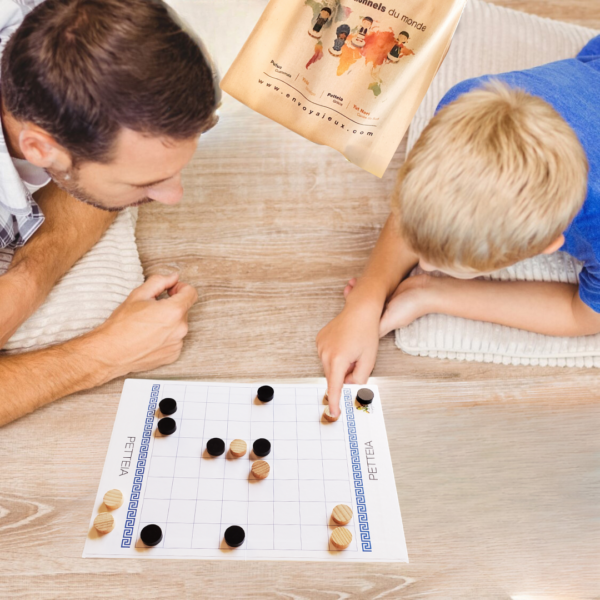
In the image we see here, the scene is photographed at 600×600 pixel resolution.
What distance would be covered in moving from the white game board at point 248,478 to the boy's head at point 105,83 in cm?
33

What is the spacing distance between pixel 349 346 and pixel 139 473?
1.08 feet

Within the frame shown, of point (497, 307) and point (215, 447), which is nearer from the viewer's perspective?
point (215, 447)

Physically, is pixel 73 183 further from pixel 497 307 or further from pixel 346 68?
pixel 497 307

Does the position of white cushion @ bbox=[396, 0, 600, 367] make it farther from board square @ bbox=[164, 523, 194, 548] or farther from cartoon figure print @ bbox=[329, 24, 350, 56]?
board square @ bbox=[164, 523, 194, 548]

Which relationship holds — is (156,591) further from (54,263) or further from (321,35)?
(321,35)

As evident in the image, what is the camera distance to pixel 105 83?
2.04 feet

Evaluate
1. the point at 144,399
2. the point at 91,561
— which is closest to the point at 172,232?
the point at 144,399

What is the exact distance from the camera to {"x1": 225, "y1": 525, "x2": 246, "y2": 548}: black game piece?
632mm

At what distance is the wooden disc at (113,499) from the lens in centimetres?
66

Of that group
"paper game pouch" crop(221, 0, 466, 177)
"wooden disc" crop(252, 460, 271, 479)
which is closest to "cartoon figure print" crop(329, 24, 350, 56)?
"paper game pouch" crop(221, 0, 466, 177)

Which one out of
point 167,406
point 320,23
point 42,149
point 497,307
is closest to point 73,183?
point 42,149

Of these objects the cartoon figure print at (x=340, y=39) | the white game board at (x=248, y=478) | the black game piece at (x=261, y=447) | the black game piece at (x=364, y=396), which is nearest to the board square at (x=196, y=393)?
the white game board at (x=248, y=478)

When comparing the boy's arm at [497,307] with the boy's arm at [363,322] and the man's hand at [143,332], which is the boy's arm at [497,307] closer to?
the boy's arm at [363,322]

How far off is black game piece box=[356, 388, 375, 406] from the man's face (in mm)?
392
